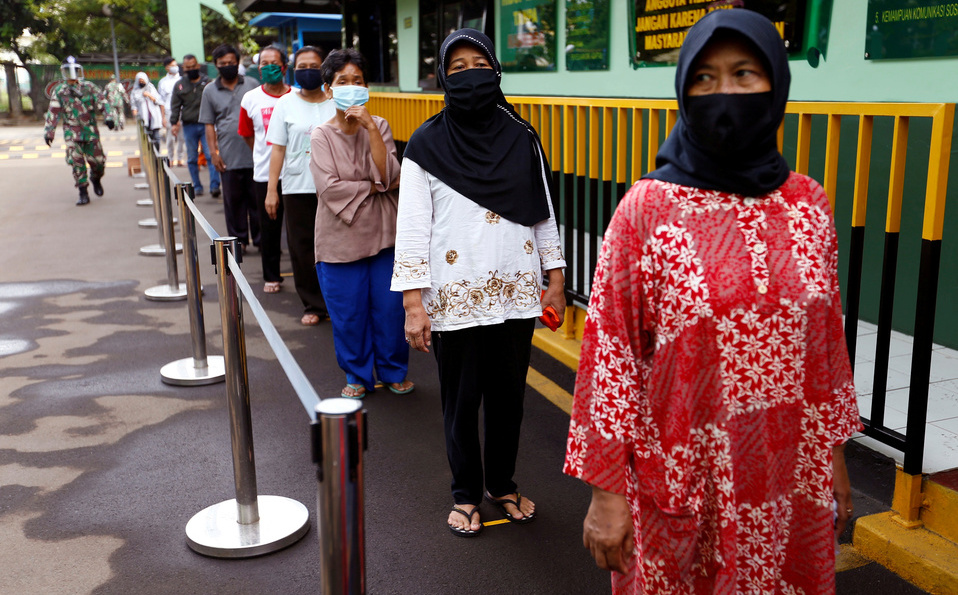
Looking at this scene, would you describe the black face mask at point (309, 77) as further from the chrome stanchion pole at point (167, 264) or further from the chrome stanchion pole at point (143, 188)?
the chrome stanchion pole at point (143, 188)

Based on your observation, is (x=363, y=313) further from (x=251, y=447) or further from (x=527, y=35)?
(x=527, y=35)

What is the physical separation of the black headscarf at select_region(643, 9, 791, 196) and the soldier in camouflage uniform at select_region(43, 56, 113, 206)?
40.4 feet

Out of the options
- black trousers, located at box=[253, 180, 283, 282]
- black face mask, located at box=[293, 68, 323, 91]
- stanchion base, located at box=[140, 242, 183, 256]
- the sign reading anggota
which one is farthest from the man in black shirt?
the sign reading anggota

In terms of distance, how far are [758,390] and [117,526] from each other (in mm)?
2811

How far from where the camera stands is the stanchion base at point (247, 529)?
3404 mm

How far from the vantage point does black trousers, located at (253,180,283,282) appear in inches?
296

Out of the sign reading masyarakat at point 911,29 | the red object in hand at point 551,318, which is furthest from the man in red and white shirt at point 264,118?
the sign reading masyarakat at point 911,29

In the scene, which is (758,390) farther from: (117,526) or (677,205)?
(117,526)

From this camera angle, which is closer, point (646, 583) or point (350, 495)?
point (350, 495)

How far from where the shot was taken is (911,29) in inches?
197

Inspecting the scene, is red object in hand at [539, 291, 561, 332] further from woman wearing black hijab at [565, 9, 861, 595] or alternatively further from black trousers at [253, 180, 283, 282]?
black trousers at [253, 180, 283, 282]

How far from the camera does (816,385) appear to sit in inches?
76.8

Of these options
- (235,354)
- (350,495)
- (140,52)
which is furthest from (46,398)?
→ (140,52)

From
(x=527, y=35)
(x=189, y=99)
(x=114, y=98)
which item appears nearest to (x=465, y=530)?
(x=527, y=35)
